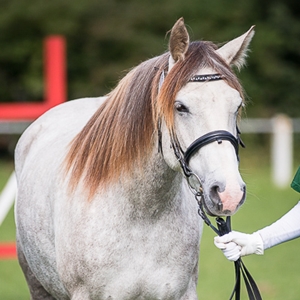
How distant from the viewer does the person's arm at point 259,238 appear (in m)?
3.10

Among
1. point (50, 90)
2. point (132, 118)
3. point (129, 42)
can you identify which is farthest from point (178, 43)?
point (129, 42)

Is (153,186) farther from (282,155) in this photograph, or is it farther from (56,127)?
(282,155)

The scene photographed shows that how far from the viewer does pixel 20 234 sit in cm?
445

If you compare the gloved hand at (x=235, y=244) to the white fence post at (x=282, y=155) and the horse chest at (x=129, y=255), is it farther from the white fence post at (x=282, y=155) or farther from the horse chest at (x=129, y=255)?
the white fence post at (x=282, y=155)

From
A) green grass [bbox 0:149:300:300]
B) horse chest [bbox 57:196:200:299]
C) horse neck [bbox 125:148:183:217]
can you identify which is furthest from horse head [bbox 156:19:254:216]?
green grass [bbox 0:149:300:300]

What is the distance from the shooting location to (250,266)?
25.3 ft

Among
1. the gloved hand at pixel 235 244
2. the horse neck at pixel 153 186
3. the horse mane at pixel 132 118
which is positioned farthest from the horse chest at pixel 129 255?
the gloved hand at pixel 235 244

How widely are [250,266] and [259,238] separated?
4.60m

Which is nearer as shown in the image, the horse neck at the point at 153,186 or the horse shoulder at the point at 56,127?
Answer: the horse neck at the point at 153,186

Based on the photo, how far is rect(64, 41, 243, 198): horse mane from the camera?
9.92ft

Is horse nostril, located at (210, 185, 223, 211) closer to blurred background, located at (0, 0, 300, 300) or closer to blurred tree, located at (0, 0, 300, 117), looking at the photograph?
blurred background, located at (0, 0, 300, 300)

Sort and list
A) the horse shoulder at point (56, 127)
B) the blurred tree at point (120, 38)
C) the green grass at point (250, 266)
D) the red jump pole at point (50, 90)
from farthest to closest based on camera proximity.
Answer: the blurred tree at point (120, 38) → the red jump pole at point (50, 90) → the green grass at point (250, 266) → the horse shoulder at point (56, 127)

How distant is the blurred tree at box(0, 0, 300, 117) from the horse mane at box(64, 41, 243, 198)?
15.6 metres

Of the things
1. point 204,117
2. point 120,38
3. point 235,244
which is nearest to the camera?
point 204,117
